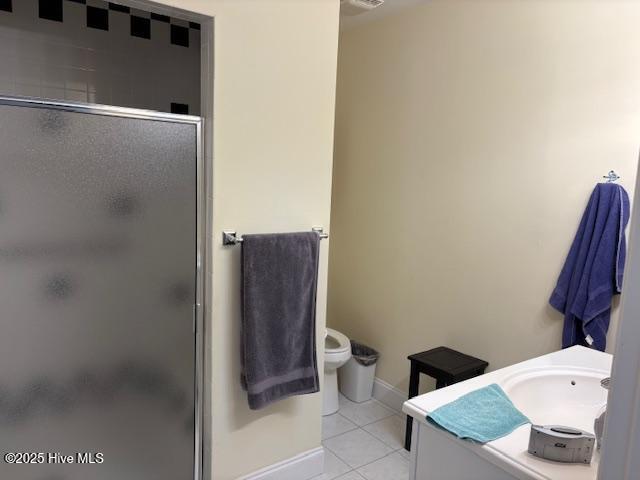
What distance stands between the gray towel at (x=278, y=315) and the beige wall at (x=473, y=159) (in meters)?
0.98

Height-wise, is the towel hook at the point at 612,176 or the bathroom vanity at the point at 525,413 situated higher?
the towel hook at the point at 612,176

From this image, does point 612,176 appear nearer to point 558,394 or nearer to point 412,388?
point 558,394

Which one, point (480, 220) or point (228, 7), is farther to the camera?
point (480, 220)

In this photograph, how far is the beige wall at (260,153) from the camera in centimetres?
181

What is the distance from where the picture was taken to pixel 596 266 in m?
1.98

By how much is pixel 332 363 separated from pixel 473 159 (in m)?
1.45

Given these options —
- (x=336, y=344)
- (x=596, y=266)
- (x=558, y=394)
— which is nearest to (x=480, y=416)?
(x=558, y=394)

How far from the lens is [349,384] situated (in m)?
3.15

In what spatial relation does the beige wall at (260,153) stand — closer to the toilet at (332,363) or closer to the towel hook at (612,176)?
the toilet at (332,363)

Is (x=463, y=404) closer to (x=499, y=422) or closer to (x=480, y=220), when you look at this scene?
(x=499, y=422)

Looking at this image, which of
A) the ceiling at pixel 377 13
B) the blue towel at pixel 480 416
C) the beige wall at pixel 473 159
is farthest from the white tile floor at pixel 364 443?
the ceiling at pixel 377 13

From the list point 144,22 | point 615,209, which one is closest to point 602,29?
point 615,209

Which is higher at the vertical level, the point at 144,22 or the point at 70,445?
the point at 144,22

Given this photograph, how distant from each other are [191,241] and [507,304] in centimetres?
165
